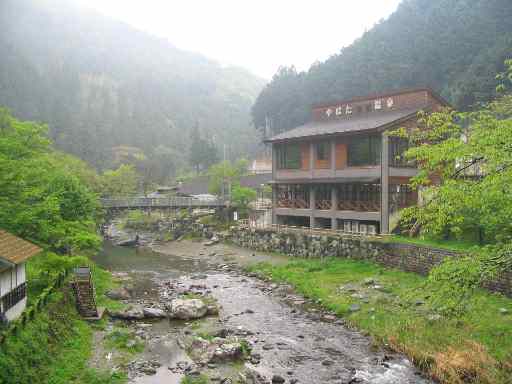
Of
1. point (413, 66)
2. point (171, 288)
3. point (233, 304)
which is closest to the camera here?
point (233, 304)

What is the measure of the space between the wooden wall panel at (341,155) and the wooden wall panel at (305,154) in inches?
123

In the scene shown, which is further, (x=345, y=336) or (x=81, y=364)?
(x=345, y=336)

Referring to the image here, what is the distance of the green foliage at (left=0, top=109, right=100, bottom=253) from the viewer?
59.2ft

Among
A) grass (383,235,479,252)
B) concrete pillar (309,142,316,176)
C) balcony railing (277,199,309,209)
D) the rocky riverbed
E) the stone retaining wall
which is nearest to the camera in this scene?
the rocky riverbed

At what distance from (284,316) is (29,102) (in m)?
103

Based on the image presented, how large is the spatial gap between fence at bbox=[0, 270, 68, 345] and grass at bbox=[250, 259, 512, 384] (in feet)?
39.1

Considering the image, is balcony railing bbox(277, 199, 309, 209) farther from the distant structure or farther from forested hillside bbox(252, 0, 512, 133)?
the distant structure

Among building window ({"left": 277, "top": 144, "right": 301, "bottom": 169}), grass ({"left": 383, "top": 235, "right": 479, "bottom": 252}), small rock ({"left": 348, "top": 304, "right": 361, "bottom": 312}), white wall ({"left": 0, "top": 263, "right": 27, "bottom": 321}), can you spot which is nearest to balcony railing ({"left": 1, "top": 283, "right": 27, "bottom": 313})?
white wall ({"left": 0, "top": 263, "right": 27, "bottom": 321})

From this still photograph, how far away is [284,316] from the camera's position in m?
21.2

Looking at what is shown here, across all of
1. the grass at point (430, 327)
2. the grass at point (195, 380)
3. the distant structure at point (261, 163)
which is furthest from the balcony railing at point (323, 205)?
the distant structure at point (261, 163)

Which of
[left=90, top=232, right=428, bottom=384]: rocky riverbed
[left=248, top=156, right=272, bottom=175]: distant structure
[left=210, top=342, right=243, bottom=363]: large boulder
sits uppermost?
[left=248, top=156, right=272, bottom=175]: distant structure

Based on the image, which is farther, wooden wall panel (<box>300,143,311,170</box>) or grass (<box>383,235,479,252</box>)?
wooden wall panel (<box>300,143,311,170</box>)

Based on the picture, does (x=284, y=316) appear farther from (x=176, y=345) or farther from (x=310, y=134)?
(x=310, y=134)

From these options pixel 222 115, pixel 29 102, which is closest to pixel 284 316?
pixel 29 102
